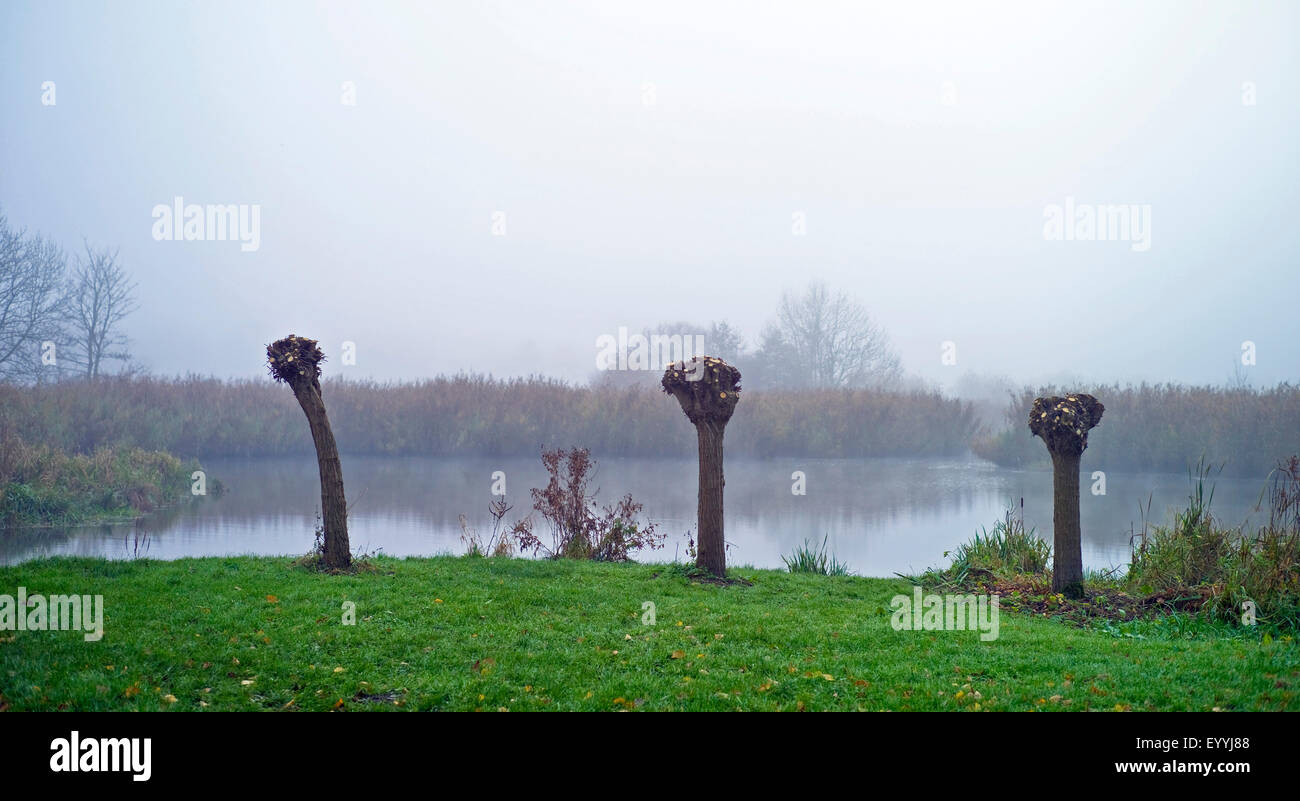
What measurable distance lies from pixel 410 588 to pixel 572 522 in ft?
12.8

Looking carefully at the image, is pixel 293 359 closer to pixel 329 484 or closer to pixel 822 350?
pixel 329 484

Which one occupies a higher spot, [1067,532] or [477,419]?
[477,419]

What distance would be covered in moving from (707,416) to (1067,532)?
172 inches

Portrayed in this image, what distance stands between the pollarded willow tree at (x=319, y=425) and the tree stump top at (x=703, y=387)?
13.8 feet

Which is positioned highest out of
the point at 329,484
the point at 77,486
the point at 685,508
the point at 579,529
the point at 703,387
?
the point at 703,387

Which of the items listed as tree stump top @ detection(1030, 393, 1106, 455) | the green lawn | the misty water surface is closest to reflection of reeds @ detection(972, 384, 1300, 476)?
the misty water surface

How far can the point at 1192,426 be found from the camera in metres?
21.7

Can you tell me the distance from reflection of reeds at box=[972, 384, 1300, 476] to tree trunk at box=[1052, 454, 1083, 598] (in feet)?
39.2

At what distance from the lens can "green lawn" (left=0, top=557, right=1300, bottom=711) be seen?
15.8 feet

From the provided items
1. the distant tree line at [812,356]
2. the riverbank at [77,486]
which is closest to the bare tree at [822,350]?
the distant tree line at [812,356]

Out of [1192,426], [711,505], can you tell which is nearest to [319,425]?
[711,505]

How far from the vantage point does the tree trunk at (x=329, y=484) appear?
8906 mm
